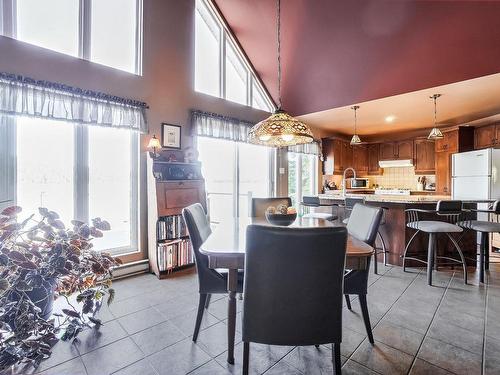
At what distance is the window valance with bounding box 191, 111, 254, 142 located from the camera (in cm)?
393

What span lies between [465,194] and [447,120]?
1499 millimetres

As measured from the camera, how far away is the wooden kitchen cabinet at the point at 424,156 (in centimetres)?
589

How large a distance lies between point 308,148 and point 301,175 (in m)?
0.62

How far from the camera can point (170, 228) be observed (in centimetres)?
337

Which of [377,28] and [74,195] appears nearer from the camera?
[74,195]

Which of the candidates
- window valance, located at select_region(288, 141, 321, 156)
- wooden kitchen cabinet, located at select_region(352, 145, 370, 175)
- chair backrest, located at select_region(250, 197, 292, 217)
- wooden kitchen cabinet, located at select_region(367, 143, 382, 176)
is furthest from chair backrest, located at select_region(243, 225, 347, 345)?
wooden kitchen cabinet, located at select_region(367, 143, 382, 176)

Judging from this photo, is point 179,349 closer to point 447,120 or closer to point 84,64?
point 84,64

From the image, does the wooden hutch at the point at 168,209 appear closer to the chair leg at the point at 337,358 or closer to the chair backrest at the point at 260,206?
the chair backrest at the point at 260,206

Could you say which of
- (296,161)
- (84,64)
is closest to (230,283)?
(84,64)

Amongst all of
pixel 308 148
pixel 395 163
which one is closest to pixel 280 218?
pixel 308 148

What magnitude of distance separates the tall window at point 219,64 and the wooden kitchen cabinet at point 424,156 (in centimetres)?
385

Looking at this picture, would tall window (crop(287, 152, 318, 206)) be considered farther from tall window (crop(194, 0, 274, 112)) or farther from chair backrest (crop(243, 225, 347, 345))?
chair backrest (crop(243, 225, 347, 345))

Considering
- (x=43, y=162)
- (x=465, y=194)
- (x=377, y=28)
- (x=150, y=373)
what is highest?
(x=377, y=28)

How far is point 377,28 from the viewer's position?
3455 mm
